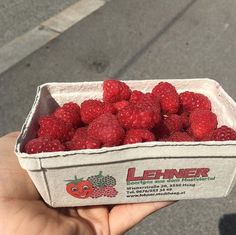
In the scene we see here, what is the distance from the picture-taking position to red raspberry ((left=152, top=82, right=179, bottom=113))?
137 cm

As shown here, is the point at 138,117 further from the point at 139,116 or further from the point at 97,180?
the point at 97,180

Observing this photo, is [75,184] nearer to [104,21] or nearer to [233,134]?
[233,134]

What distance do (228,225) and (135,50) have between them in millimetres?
1757

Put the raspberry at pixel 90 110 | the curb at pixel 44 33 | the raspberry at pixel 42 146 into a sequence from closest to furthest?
the raspberry at pixel 42 146 → the raspberry at pixel 90 110 → the curb at pixel 44 33

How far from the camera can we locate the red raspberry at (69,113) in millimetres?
1346

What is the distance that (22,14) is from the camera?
397cm

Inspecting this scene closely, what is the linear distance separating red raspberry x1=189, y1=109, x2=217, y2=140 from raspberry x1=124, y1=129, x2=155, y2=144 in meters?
0.18

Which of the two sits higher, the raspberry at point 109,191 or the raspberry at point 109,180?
the raspberry at point 109,180

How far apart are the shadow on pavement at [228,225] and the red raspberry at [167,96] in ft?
3.55

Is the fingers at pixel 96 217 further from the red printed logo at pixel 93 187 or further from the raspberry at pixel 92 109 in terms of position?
the raspberry at pixel 92 109

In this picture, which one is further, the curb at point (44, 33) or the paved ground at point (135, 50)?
the curb at point (44, 33)

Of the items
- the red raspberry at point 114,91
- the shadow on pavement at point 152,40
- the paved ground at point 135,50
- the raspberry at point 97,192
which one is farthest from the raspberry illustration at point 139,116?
the shadow on pavement at point 152,40

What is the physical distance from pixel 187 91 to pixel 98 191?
495 mm

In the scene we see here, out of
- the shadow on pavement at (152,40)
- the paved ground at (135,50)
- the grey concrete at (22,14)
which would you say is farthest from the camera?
the grey concrete at (22,14)
